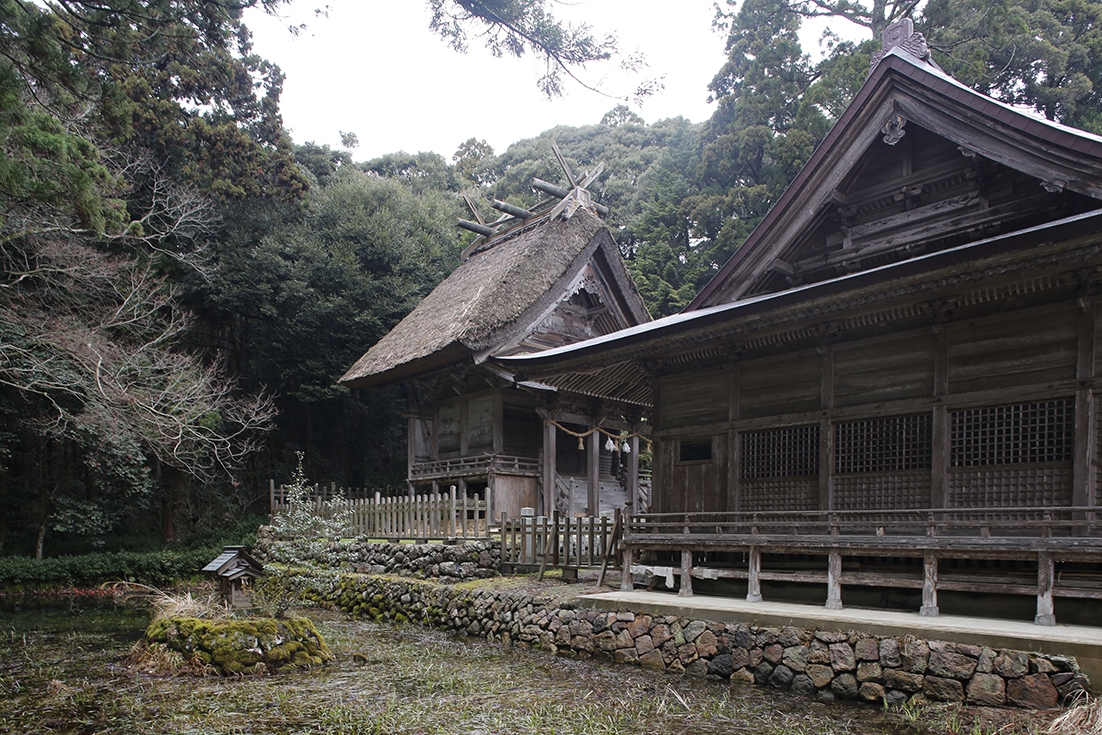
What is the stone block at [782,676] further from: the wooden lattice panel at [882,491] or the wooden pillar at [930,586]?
the wooden lattice panel at [882,491]

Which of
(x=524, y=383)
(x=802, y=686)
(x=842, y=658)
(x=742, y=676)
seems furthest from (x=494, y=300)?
(x=842, y=658)

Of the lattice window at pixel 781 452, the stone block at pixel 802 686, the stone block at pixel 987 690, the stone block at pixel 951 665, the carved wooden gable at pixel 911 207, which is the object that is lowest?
the stone block at pixel 802 686

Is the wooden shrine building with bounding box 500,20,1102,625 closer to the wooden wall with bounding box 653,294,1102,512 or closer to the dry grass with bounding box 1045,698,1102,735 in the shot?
the wooden wall with bounding box 653,294,1102,512

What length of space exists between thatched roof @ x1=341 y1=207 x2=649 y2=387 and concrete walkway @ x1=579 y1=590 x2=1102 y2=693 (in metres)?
8.73

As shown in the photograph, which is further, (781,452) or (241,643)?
(781,452)

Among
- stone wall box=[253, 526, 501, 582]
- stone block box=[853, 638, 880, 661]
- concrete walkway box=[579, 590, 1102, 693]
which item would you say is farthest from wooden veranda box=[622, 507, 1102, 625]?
stone wall box=[253, 526, 501, 582]

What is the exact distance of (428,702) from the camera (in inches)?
285

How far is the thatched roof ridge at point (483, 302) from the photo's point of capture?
17.4 meters

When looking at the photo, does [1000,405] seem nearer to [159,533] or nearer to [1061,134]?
[1061,134]

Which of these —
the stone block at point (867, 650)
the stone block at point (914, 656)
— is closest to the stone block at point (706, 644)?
the stone block at point (867, 650)

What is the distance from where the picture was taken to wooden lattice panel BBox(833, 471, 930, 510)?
29.4 feet

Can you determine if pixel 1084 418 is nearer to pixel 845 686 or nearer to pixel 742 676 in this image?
pixel 845 686

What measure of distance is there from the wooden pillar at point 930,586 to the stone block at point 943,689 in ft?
3.64

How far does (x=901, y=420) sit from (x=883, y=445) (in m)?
0.39
